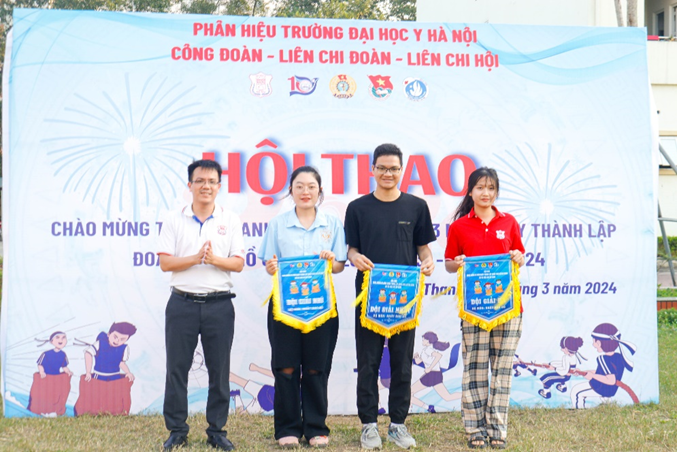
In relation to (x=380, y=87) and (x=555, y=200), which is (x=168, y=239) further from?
(x=555, y=200)

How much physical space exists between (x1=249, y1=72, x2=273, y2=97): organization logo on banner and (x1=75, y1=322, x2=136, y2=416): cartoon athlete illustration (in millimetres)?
1669

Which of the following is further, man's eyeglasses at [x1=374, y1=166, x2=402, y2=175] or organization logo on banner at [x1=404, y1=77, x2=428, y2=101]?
organization logo on banner at [x1=404, y1=77, x2=428, y2=101]

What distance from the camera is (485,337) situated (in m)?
3.85

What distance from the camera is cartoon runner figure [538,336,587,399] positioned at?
4.66 m

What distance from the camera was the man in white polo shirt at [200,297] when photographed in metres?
3.63

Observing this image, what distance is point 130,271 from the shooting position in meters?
4.38

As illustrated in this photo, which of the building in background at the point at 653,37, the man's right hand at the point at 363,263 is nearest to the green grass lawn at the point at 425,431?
the man's right hand at the point at 363,263

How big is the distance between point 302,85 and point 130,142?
1143 millimetres

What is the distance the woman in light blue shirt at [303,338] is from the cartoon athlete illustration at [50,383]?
4.79 feet

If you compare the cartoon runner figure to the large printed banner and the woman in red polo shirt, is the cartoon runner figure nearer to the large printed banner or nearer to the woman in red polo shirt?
the large printed banner

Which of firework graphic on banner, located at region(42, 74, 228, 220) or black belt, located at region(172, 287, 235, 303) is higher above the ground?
firework graphic on banner, located at region(42, 74, 228, 220)

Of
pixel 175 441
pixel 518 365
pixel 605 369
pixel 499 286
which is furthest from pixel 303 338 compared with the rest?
pixel 605 369

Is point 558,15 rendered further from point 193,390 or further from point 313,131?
point 193,390

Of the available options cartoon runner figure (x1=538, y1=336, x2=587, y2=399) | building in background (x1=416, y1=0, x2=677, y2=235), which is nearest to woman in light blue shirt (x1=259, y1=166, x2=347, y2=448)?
cartoon runner figure (x1=538, y1=336, x2=587, y2=399)
